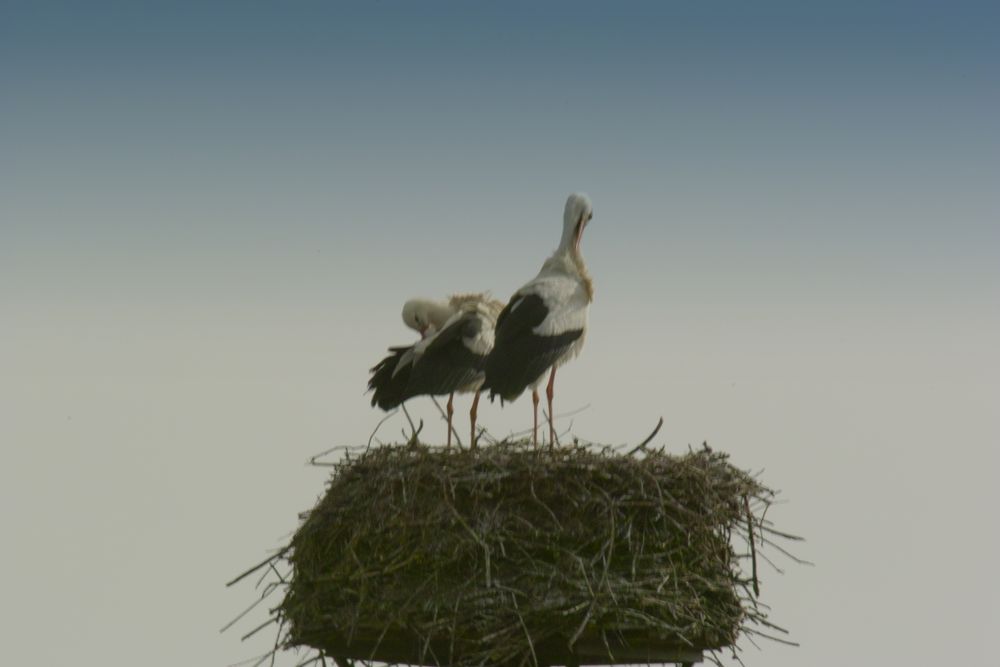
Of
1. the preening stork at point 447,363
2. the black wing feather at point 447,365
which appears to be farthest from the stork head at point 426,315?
the black wing feather at point 447,365

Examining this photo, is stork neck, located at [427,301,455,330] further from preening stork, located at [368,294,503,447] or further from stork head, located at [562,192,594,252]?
stork head, located at [562,192,594,252]

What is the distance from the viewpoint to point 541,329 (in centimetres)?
779

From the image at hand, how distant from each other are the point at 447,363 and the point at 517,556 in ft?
6.51

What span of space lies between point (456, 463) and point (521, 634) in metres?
0.85

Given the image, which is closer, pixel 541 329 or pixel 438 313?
pixel 541 329

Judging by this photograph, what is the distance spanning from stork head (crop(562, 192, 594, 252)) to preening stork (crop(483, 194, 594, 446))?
8 centimetres

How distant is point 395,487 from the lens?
681 centimetres

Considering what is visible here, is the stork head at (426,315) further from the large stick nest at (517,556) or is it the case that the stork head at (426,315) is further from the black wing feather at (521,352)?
the large stick nest at (517,556)

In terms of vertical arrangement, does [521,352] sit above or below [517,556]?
above

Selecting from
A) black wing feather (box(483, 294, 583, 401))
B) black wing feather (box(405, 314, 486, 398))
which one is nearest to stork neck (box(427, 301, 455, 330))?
black wing feather (box(405, 314, 486, 398))

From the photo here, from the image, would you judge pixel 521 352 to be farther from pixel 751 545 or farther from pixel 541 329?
pixel 751 545

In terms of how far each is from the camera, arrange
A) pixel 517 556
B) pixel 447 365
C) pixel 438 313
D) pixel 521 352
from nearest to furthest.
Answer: pixel 517 556 < pixel 521 352 < pixel 447 365 < pixel 438 313

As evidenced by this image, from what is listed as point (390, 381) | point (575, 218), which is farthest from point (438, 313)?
point (575, 218)

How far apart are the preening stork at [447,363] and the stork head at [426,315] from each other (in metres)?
0.32
